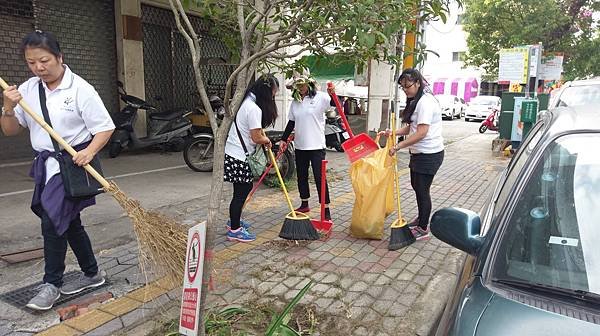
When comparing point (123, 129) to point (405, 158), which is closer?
point (123, 129)

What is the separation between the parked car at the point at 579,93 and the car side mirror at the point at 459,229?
292 cm

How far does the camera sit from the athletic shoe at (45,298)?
279 cm

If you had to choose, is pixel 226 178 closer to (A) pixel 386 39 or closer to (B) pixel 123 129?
(A) pixel 386 39

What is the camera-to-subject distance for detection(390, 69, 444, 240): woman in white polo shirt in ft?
13.1

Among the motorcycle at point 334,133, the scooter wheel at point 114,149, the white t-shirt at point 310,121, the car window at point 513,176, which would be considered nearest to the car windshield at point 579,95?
the car window at point 513,176

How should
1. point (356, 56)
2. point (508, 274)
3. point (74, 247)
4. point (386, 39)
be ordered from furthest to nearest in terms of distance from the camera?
point (74, 247) < point (356, 56) < point (386, 39) < point (508, 274)

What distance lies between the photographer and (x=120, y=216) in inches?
191

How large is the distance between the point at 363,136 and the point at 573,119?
7.57ft

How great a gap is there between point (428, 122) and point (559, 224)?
7.52 feet

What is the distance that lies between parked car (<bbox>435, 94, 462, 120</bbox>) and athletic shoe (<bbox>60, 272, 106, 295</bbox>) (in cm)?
2456

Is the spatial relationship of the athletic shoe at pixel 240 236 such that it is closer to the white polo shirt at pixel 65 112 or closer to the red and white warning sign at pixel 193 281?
the white polo shirt at pixel 65 112

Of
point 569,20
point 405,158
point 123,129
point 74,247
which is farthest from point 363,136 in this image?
point 569,20

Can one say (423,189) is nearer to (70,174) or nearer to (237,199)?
(237,199)

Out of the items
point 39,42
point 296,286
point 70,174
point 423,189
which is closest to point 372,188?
point 423,189
